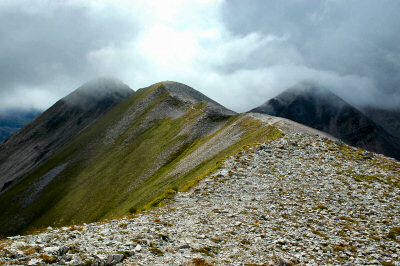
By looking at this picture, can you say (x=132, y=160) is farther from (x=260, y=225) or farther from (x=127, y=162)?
(x=260, y=225)

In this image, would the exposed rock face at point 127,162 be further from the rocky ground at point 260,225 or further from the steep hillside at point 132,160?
the rocky ground at point 260,225

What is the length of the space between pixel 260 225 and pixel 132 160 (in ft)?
231

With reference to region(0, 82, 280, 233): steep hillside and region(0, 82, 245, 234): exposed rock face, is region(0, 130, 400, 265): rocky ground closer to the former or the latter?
region(0, 82, 280, 233): steep hillside

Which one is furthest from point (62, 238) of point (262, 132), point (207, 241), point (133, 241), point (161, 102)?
point (161, 102)

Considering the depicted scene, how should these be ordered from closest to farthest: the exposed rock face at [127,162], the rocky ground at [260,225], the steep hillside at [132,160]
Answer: the rocky ground at [260,225] → the steep hillside at [132,160] → the exposed rock face at [127,162]

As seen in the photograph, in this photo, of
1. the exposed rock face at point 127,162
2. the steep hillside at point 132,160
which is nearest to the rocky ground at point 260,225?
the steep hillside at point 132,160

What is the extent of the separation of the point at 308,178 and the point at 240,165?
8004 millimetres

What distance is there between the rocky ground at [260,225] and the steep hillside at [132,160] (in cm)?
1539

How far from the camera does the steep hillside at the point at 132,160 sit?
2344 inches

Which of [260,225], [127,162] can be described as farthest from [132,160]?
[260,225]

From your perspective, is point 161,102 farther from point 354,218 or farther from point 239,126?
point 354,218

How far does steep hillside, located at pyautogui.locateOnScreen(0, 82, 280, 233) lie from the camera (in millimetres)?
59531

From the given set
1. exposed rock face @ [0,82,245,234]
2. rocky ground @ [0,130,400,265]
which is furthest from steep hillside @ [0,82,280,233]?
rocky ground @ [0,130,400,265]

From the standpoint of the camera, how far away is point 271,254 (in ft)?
58.7
